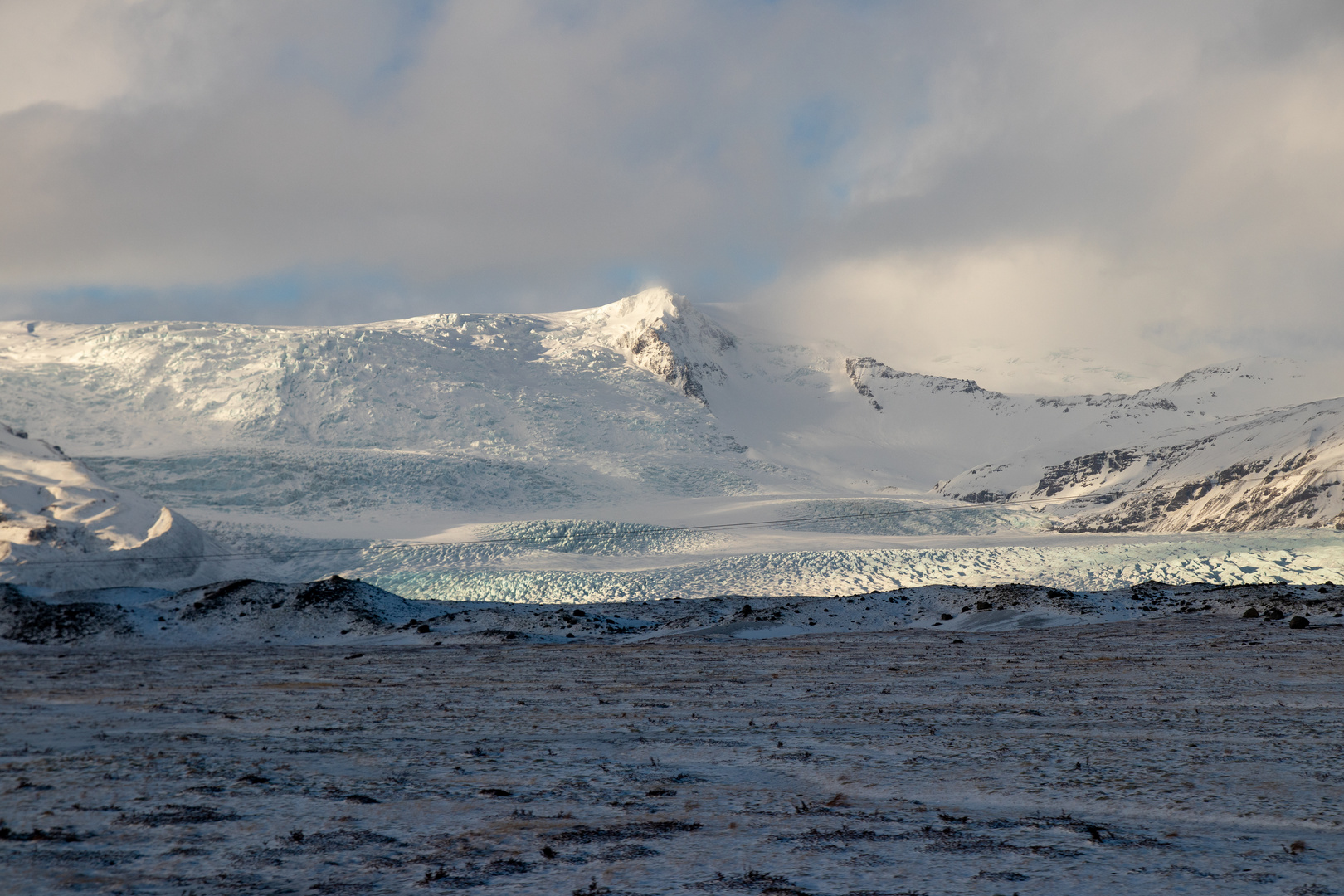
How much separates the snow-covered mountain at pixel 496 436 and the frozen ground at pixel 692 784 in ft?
166

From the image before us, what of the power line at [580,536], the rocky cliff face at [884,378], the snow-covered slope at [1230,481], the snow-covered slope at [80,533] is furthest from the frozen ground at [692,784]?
the rocky cliff face at [884,378]

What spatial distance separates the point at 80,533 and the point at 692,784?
36899 millimetres

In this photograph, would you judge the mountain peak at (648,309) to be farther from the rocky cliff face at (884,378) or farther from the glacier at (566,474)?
the rocky cliff face at (884,378)

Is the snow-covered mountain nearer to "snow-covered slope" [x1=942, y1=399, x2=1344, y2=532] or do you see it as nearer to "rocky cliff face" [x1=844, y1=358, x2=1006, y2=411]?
"snow-covered slope" [x1=942, y1=399, x2=1344, y2=532]

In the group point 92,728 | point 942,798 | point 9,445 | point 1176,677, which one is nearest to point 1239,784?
point 942,798

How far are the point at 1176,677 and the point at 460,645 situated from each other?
16513 mm

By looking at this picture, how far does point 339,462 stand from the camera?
Answer: 6812 centimetres

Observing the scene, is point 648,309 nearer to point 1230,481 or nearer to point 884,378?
point 884,378

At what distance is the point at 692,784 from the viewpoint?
695cm

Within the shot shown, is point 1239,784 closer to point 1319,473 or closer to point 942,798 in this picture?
point 942,798

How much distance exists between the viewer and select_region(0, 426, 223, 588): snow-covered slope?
105 feet

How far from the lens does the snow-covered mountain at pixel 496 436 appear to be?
6538 cm

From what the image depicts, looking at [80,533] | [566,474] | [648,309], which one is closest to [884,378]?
[648,309]

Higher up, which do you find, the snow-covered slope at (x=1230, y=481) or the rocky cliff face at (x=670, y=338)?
the rocky cliff face at (x=670, y=338)
